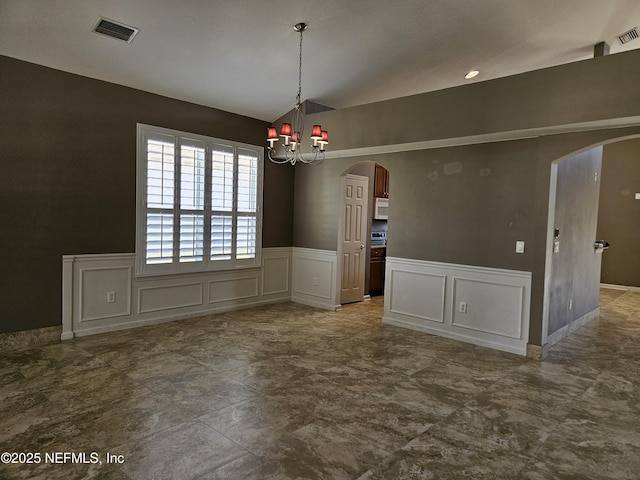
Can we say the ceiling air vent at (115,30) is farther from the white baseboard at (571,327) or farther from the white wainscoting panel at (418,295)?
the white baseboard at (571,327)

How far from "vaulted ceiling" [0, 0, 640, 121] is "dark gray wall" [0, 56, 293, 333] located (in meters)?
0.24

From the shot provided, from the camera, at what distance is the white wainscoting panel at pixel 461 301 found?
4434 mm

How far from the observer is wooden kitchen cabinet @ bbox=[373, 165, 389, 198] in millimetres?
7177

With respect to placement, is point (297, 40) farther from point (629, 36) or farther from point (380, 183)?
point (629, 36)

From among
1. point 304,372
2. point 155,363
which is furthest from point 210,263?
point 304,372

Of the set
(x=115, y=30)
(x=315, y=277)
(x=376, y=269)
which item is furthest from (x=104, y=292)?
(x=376, y=269)

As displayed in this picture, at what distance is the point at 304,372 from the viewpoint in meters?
3.71

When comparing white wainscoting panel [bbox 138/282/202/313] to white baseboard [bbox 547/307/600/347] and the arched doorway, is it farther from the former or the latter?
white baseboard [bbox 547/307/600/347]

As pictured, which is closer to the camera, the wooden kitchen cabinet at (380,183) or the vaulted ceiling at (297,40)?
the vaulted ceiling at (297,40)

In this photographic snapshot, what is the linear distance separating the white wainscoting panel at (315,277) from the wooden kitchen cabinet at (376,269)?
1176 millimetres

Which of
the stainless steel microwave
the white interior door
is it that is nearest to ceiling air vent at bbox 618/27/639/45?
the white interior door

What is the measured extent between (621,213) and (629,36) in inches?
210

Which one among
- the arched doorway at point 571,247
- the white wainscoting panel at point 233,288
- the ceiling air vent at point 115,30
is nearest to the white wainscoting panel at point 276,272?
the white wainscoting panel at point 233,288

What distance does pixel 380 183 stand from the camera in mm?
7270
